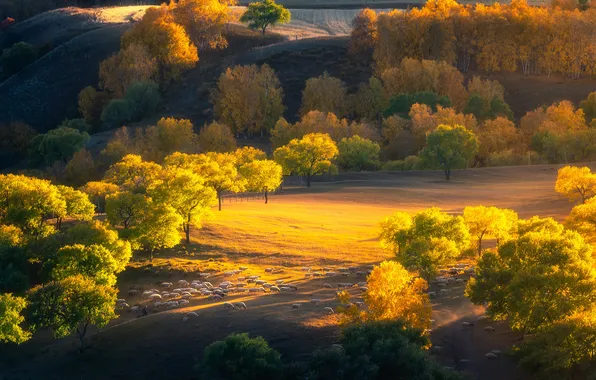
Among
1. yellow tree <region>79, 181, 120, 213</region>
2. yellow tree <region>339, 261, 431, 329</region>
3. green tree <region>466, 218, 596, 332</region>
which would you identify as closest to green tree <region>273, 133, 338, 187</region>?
yellow tree <region>79, 181, 120, 213</region>

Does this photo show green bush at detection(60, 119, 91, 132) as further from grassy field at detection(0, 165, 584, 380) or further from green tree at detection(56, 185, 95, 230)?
green tree at detection(56, 185, 95, 230)

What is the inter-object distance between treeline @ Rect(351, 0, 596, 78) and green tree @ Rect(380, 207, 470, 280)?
114 meters

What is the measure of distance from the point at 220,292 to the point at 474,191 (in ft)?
192

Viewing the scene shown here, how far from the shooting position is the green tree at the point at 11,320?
70.3 meters

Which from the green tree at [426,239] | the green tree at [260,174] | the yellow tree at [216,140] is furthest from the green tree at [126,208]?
the yellow tree at [216,140]

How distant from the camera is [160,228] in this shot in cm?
8819

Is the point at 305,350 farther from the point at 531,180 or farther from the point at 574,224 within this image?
the point at 531,180

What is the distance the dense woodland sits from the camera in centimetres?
6284

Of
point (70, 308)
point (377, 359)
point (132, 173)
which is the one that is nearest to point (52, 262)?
point (70, 308)

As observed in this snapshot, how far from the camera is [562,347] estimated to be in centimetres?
6088

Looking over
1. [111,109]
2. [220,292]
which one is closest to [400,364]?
[220,292]

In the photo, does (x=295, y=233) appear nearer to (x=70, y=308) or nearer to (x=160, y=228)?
(x=160, y=228)

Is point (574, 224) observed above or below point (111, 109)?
below

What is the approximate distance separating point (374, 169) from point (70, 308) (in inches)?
3376
